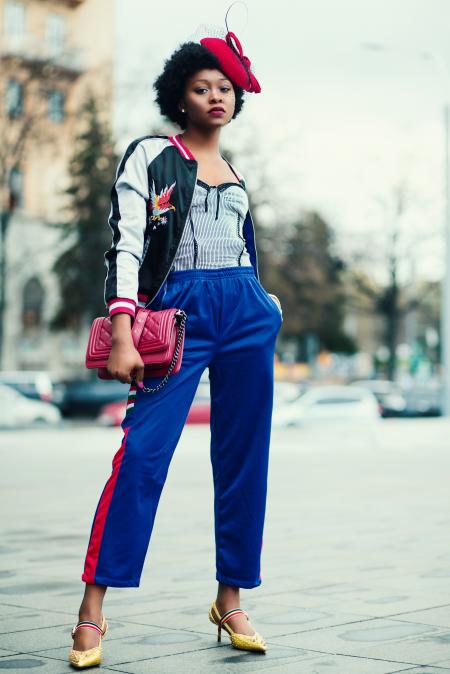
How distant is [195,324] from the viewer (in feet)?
12.7

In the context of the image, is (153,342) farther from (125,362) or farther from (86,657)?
(86,657)

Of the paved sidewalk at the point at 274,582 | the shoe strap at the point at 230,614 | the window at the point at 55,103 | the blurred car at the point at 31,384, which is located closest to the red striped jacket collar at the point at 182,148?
the shoe strap at the point at 230,614

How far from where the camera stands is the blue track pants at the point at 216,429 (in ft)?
12.2

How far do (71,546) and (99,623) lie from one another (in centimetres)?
309

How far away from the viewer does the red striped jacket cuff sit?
3.74m

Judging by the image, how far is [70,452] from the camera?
57.1ft

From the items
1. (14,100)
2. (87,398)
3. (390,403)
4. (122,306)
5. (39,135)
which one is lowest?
(390,403)

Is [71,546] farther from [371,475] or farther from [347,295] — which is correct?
[347,295]

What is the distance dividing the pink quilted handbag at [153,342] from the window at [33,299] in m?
51.2

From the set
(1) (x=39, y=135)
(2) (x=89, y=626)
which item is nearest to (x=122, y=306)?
(2) (x=89, y=626)

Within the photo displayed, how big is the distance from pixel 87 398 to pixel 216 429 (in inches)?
1412

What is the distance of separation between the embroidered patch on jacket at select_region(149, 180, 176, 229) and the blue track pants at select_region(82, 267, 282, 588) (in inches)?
7.2

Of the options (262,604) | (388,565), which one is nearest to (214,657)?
(262,604)

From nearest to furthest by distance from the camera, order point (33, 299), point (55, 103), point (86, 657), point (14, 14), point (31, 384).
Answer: point (86, 657), point (31, 384), point (55, 103), point (14, 14), point (33, 299)
